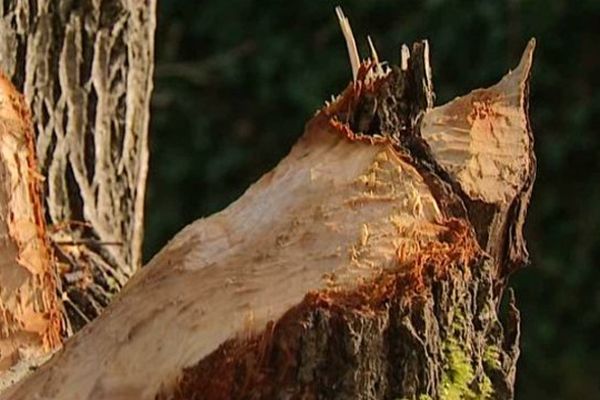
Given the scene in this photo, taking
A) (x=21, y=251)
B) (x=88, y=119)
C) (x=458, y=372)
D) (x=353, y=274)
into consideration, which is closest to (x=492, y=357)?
(x=458, y=372)

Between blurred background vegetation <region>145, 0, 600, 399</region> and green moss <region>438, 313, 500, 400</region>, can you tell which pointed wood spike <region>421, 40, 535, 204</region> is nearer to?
green moss <region>438, 313, 500, 400</region>

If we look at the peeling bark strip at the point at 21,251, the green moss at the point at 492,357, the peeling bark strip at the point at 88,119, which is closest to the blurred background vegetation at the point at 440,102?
the peeling bark strip at the point at 88,119

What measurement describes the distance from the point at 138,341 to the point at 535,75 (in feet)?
9.52

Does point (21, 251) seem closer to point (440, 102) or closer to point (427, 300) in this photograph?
point (427, 300)

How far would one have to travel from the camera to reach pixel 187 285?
1.50 meters

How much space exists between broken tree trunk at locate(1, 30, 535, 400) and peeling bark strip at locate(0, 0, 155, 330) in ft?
1.76

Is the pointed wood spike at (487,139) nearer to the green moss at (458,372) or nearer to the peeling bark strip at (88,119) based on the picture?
the green moss at (458,372)

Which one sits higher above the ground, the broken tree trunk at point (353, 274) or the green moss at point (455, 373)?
the broken tree trunk at point (353, 274)

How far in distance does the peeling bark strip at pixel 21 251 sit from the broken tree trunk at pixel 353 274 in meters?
0.18

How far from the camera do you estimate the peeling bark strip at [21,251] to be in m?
1.75

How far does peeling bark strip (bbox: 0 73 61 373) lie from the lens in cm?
175

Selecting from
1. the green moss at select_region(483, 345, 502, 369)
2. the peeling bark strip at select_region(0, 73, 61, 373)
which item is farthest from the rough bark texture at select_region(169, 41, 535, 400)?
the peeling bark strip at select_region(0, 73, 61, 373)

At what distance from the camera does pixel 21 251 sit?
176cm

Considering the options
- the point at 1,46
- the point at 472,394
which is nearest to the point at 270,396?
the point at 472,394
